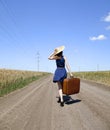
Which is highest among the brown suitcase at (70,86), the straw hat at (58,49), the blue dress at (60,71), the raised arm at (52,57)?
the straw hat at (58,49)

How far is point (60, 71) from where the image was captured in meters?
10.6

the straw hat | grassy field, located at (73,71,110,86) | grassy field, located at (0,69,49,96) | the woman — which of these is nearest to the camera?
the straw hat

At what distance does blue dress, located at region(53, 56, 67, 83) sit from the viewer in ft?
34.6

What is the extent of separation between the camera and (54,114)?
8.45 meters

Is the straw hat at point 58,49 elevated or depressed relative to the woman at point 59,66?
elevated

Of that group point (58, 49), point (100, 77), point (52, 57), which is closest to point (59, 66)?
point (52, 57)

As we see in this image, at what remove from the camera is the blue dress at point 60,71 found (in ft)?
34.6

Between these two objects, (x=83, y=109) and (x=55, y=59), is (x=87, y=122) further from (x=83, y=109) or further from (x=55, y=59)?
(x=55, y=59)

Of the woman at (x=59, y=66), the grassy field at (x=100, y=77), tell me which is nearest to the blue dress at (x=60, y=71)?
the woman at (x=59, y=66)

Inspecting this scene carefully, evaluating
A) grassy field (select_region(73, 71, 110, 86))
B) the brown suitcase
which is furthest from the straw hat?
grassy field (select_region(73, 71, 110, 86))

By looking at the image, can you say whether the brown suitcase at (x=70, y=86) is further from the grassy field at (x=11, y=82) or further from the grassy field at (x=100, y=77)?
the grassy field at (x=100, y=77)

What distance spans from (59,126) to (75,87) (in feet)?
14.4

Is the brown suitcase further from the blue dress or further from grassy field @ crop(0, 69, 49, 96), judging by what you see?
grassy field @ crop(0, 69, 49, 96)

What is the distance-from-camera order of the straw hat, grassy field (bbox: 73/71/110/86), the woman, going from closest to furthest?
1. the straw hat
2. the woman
3. grassy field (bbox: 73/71/110/86)
